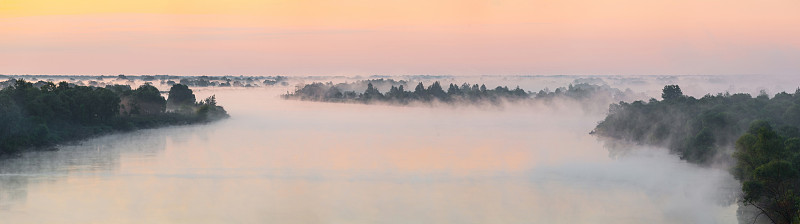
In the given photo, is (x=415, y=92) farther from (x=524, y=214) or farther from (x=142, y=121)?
(x=524, y=214)

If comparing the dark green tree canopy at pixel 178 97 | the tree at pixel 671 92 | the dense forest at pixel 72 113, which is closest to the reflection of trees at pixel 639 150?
the tree at pixel 671 92

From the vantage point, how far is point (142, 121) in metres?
49.8

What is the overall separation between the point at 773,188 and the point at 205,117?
46968 mm

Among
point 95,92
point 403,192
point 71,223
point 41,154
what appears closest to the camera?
point 71,223

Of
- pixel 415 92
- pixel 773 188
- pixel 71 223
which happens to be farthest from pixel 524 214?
pixel 415 92

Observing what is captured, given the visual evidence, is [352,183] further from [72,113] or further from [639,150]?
[72,113]

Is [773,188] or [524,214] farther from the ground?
[773,188]

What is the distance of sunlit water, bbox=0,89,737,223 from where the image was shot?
20.1 meters

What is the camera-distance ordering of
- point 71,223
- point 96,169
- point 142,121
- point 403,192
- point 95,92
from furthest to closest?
1. point 142,121
2. point 95,92
3. point 96,169
4. point 403,192
5. point 71,223

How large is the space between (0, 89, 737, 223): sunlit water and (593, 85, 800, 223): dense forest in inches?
45.0

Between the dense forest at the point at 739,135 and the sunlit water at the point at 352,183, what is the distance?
1143mm

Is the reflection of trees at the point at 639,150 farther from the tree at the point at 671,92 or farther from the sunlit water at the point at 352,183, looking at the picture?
the tree at the point at 671,92

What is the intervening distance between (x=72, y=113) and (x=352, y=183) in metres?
21.6

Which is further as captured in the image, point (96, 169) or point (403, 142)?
point (403, 142)
